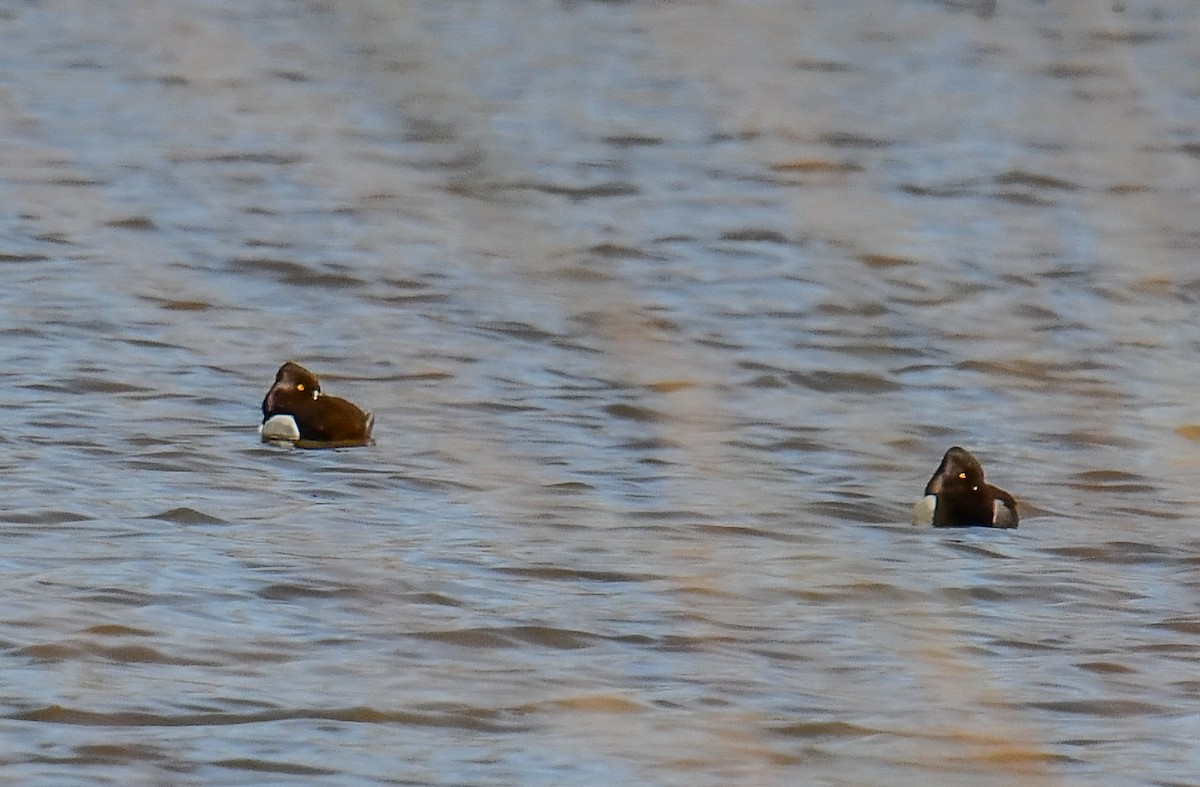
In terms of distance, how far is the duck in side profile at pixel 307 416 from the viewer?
8.40 meters

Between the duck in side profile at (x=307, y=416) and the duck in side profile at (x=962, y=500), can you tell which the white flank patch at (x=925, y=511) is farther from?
the duck in side profile at (x=307, y=416)

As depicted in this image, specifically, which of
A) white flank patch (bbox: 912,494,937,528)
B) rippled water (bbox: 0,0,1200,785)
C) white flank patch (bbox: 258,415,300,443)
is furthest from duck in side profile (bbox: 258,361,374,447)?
white flank patch (bbox: 912,494,937,528)

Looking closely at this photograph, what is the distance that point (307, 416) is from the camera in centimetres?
838

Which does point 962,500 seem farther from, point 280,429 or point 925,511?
point 280,429

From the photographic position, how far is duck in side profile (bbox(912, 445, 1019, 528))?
290 inches

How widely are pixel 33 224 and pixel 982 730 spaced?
30.0 ft

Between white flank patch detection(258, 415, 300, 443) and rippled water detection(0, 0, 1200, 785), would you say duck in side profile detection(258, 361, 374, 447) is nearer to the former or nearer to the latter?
white flank patch detection(258, 415, 300, 443)

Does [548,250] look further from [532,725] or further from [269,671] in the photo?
[269,671]

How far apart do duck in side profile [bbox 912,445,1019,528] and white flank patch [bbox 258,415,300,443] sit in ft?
7.41

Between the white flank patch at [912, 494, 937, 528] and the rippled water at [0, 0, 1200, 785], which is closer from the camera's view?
the rippled water at [0, 0, 1200, 785]

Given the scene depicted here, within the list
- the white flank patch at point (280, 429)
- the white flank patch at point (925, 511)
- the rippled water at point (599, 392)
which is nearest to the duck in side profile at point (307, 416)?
the white flank patch at point (280, 429)

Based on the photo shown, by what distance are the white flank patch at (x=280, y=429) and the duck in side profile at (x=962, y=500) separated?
2.26 meters

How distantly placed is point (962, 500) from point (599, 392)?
7.89ft

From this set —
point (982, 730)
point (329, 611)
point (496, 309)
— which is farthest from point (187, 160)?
point (982, 730)
